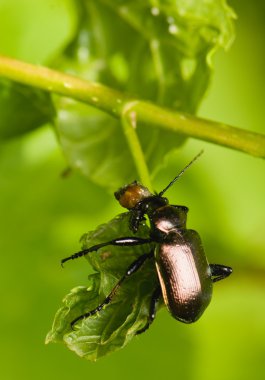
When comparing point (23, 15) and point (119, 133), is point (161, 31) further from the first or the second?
point (23, 15)

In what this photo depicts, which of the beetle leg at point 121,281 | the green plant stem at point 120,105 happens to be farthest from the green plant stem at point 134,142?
the beetle leg at point 121,281

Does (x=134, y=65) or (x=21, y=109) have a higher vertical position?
(x=134, y=65)

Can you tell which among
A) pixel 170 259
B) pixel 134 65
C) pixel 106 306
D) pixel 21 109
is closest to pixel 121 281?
pixel 106 306

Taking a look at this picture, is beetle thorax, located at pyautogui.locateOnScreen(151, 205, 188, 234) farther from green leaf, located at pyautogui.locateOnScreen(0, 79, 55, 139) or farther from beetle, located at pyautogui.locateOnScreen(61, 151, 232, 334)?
green leaf, located at pyautogui.locateOnScreen(0, 79, 55, 139)

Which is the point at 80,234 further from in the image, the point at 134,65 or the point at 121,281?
the point at 121,281

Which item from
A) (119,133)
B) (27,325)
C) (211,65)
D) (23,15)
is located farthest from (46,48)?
(27,325)

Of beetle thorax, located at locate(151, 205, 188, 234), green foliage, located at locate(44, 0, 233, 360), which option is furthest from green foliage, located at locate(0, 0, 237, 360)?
beetle thorax, located at locate(151, 205, 188, 234)
